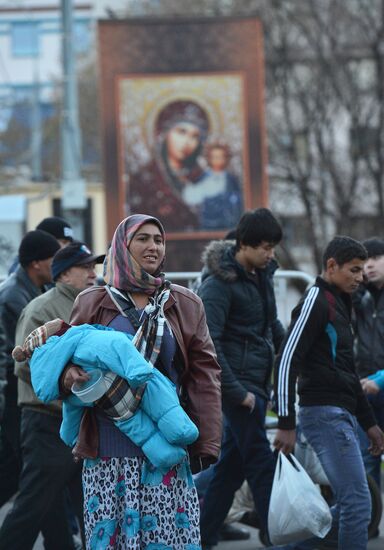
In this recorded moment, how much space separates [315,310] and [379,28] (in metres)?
29.5

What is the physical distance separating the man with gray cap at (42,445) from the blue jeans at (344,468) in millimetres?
1311

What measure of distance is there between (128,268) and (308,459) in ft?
8.69

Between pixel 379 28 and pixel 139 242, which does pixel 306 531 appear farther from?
pixel 379 28

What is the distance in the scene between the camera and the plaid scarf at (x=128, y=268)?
205 inches

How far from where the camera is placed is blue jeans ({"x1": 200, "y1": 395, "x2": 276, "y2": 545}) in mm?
7352

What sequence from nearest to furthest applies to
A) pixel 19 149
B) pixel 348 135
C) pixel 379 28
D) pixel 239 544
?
pixel 239 544
pixel 379 28
pixel 348 135
pixel 19 149

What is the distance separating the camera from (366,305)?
337 inches

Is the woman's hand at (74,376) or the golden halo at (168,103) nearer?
the woman's hand at (74,376)

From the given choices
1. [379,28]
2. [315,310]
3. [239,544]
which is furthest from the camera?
[379,28]

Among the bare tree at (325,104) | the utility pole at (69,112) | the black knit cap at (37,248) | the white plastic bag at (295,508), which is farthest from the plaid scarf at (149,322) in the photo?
the bare tree at (325,104)

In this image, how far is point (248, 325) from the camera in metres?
7.32

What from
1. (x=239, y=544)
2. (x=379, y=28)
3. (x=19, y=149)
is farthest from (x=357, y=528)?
(x=19, y=149)

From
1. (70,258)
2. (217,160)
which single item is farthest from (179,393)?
(217,160)

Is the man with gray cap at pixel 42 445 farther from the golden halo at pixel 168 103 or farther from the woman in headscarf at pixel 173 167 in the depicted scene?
the golden halo at pixel 168 103
